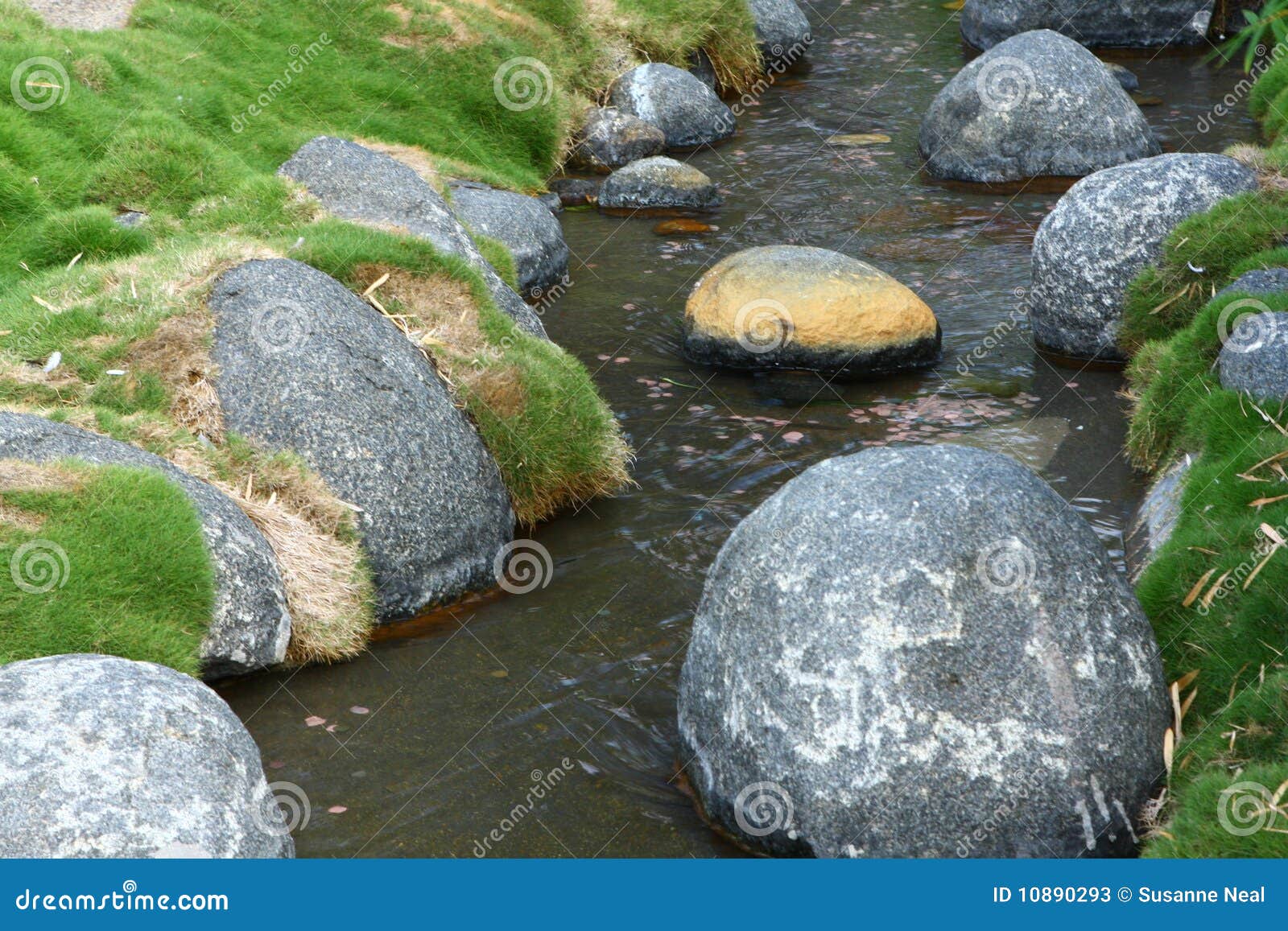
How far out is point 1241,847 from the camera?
4949mm

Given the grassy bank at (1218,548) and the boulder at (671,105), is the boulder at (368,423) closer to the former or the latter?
the grassy bank at (1218,548)

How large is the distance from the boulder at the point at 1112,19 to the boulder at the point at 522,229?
11477 mm

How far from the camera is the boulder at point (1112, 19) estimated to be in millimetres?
Result: 22812

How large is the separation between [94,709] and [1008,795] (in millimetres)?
3877

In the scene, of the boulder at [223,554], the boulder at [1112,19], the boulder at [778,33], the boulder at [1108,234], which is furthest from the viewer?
the boulder at [778,33]

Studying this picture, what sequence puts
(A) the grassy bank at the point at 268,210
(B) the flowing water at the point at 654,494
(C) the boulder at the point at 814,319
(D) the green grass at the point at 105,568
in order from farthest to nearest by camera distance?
(C) the boulder at the point at 814,319 < (A) the grassy bank at the point at 268,210 < (D) the green grass at the point at 105,568 < (B) the flowing water at the point at 654,494

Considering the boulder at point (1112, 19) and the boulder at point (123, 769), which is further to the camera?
the boulder at point (1112, 19)

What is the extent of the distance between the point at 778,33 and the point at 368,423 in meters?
17.3

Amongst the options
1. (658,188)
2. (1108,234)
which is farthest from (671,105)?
(1108,234)

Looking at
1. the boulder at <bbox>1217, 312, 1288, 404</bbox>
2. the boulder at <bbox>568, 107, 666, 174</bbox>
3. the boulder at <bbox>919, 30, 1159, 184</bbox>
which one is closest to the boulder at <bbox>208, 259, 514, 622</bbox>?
the boulder at <bbox>1217, 312, 1288, 404</bbox>

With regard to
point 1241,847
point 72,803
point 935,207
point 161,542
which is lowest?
point 935,207

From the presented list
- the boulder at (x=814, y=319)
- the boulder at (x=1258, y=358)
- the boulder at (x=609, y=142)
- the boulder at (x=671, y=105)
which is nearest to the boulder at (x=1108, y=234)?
the boulder at (x=814, y=319)

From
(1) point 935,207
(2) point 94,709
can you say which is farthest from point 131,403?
(1) point 935,207

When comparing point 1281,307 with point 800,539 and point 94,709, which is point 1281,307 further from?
point 94,709
